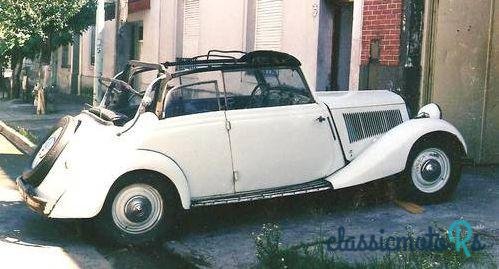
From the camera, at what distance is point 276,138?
20.5ft

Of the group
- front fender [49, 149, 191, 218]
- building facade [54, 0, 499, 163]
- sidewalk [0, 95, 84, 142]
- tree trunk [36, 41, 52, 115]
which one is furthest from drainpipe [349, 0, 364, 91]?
tree trunk [36, 41, 52, 115]

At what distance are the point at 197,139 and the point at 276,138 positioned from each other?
31.6 inches

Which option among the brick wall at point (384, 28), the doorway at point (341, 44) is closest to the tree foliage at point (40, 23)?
the doorway at point (341, 44)


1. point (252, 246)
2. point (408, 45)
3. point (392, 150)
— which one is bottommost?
point (252, 246)

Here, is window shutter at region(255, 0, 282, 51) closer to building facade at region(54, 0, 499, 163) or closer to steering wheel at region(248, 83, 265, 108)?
building facade at region(54, 0, 499, 163)

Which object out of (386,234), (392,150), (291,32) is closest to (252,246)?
(386,234)

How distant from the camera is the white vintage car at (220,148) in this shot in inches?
224

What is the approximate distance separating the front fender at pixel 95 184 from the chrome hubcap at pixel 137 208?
18cm

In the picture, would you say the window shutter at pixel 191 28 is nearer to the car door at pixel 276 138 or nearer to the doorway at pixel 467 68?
the doorway at pixel 467 68

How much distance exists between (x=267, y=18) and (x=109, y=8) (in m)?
3.57

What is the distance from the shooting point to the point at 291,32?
12.0 meters

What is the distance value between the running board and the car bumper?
4.26 ft

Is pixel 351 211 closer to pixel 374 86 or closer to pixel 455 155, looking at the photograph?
pixel 455 155

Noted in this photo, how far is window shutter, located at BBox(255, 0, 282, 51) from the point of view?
12664mm
